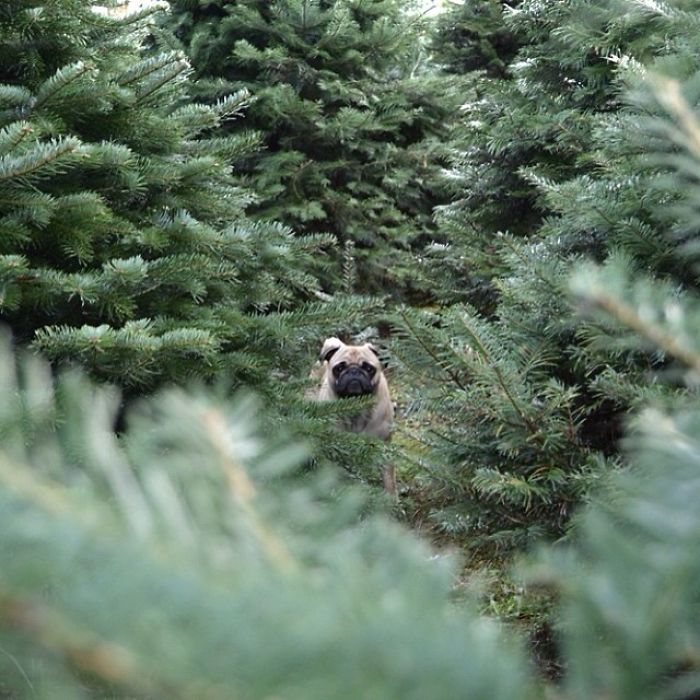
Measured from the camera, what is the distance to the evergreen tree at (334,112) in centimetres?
786

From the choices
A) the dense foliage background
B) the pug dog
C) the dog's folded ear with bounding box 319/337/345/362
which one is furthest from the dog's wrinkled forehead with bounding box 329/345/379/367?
the dense foliage background

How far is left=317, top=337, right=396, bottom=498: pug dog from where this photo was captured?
5.09m

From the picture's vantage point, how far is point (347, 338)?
7711mm

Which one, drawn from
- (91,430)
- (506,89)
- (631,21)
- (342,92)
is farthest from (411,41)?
(91,430)

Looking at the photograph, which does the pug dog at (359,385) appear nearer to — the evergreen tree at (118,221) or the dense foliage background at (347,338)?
the dense foliage background at (347,338)

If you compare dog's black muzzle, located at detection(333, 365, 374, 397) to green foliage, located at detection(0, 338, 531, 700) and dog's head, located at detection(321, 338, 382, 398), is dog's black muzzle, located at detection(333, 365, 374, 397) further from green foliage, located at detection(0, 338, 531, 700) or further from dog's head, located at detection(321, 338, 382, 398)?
green foliage, located at detection(0, 338, 531, 700)

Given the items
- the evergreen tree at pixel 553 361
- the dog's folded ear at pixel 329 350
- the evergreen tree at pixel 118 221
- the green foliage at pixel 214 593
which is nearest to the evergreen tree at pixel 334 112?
the dog's folded ear at pixel 329 350

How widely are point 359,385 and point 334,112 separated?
14.0ft

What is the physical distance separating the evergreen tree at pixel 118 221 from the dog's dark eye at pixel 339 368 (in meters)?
1.90

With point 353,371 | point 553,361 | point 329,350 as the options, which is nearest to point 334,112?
point 329,350

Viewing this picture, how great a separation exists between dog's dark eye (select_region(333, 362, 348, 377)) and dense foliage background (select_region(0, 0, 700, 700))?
37.7 inches

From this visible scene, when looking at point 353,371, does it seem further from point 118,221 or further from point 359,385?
point 118,221

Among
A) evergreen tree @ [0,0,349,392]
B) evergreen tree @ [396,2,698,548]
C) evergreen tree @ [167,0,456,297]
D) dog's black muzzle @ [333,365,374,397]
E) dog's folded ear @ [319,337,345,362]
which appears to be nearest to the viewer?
evergreen tree @ [0,0,349,392]

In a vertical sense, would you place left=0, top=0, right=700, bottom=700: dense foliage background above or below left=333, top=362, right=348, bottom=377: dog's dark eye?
above
